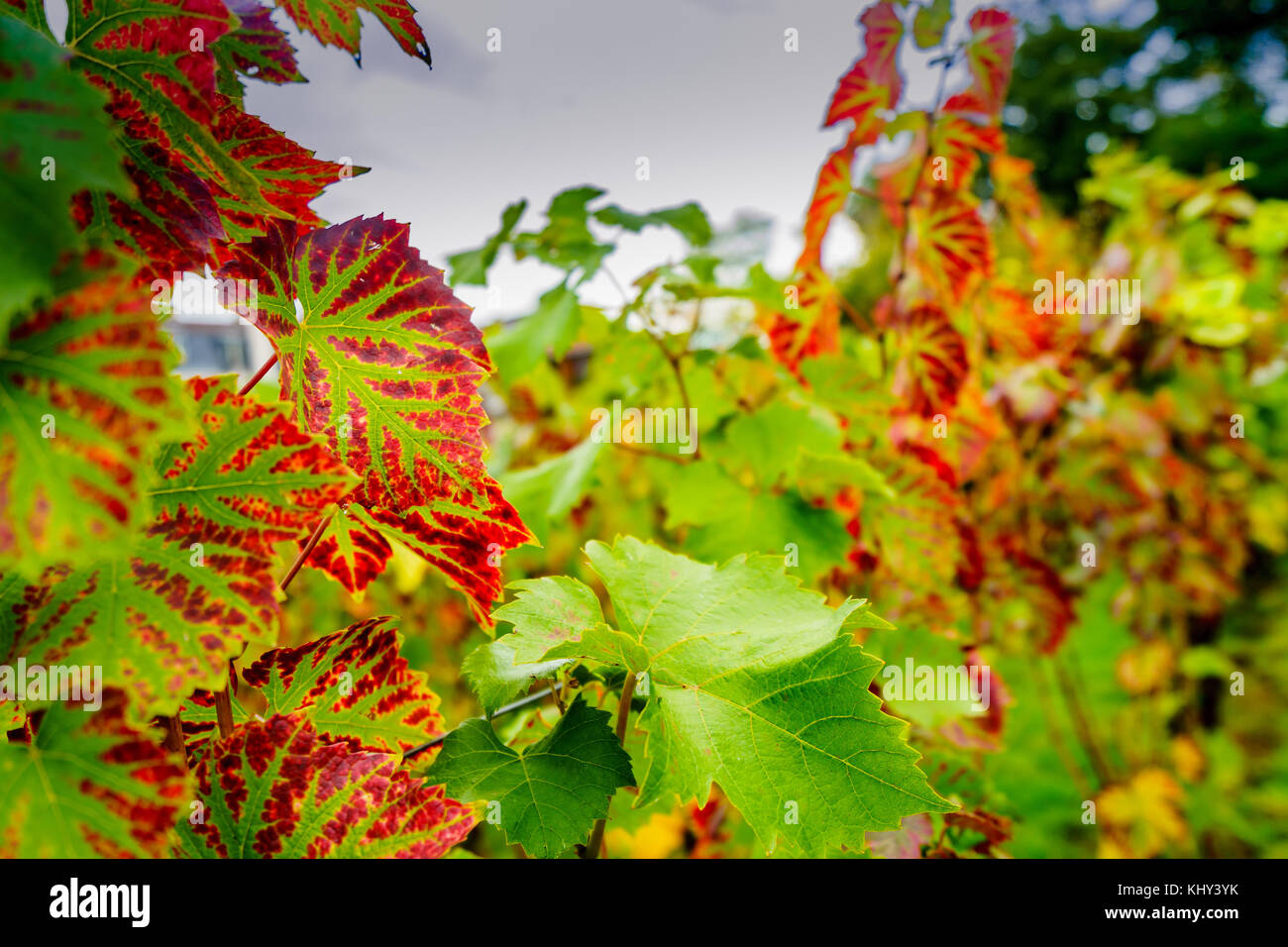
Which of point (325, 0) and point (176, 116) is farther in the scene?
point (325, 0)

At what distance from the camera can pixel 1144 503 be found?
169 centimetres

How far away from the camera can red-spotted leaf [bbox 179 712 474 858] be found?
368 millimetres

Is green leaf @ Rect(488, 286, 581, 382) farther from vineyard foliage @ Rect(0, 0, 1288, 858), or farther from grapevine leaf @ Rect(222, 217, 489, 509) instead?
grapevine leaf @ Rect(222, 217, 489, 509)

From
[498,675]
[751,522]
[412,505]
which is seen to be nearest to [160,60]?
[412,505]

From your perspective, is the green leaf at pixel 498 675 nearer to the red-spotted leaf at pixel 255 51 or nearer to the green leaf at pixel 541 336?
the red-spotted leaf at pixel 255 51

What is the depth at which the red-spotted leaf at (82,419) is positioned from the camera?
0.25 m

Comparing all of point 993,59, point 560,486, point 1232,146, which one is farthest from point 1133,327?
point 1232,146

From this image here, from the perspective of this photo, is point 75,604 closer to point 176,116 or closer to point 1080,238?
point 176,116

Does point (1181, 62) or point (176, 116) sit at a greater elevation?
point (1181, 62)

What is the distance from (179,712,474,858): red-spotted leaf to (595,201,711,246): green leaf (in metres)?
0.86

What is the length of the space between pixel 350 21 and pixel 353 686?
42 centimetres

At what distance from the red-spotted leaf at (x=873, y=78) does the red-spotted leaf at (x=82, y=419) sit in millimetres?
899

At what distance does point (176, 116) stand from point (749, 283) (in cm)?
76

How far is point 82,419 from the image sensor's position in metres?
0.27
